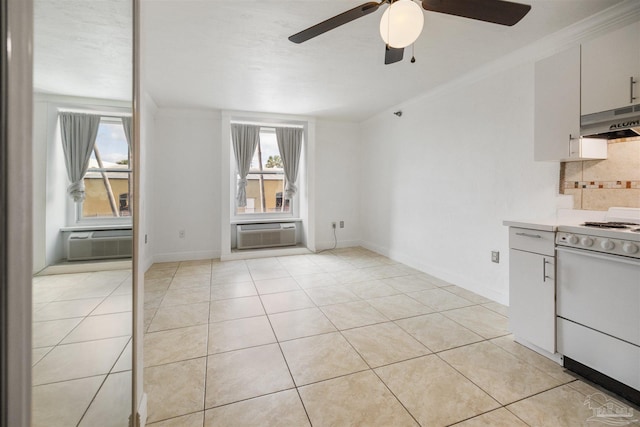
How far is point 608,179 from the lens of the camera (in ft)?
7.04

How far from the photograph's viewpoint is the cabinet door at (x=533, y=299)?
1908 mm

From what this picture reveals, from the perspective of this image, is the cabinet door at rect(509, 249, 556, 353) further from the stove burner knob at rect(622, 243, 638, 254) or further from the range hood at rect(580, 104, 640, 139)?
the range hood at rect(580, 104, 640, 139)

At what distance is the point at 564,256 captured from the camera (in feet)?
6.06

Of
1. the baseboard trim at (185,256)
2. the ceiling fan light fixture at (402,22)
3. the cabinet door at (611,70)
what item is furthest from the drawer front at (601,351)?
the baseboard trim at (185,256)

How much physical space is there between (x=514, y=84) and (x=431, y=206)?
1610mm

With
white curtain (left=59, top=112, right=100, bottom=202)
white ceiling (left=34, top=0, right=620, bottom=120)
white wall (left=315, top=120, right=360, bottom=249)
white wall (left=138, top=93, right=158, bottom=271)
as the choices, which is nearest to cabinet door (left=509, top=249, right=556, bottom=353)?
white ceiling (left=34, top=0, right=620, bottom=120)

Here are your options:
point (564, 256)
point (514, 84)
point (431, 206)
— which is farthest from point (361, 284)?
point (514, 84)

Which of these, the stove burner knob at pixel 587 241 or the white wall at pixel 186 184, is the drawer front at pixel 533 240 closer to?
the stove burner knob at pixel 587 241

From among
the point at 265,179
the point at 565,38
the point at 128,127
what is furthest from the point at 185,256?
the point at 565,38

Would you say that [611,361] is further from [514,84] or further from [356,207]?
[356,207]

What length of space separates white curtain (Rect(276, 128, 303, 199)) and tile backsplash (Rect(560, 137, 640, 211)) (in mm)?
3782

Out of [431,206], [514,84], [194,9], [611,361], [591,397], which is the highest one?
[194,9]

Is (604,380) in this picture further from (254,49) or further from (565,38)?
(254,49)

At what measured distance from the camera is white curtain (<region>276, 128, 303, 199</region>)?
5105 millimetres
